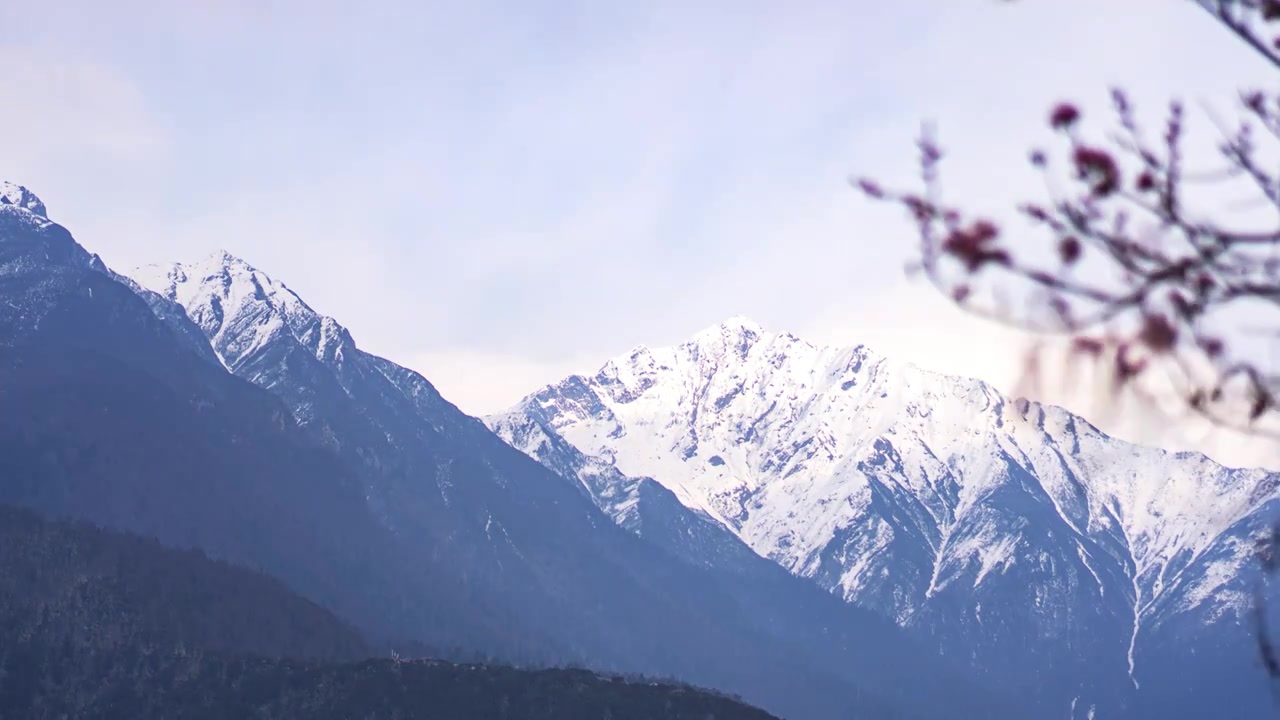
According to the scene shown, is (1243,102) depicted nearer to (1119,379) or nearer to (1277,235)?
(1277,235)

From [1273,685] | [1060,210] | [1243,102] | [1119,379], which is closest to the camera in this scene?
[1119,379]

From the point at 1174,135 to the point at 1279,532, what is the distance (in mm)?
2779

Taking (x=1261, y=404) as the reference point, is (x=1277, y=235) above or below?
above

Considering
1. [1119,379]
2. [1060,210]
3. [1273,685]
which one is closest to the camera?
[1119,379]

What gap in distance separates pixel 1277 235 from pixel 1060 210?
1.30 m

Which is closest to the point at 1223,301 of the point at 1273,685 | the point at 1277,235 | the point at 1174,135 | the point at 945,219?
the point at 1277,235

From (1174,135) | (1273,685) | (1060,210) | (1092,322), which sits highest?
(1174,135)

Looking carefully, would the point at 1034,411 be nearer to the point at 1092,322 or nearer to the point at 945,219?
the point at 1092,322

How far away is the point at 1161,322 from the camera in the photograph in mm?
9375

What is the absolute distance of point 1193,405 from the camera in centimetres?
953

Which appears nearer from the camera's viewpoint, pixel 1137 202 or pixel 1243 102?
pixel 1137 202

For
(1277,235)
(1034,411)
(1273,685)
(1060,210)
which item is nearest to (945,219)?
(1060,210)

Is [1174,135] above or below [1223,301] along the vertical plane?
above

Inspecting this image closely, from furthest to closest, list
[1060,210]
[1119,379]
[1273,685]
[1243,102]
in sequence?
[1273,685] < [1243,102] < [1060,210] < [1119,379]
